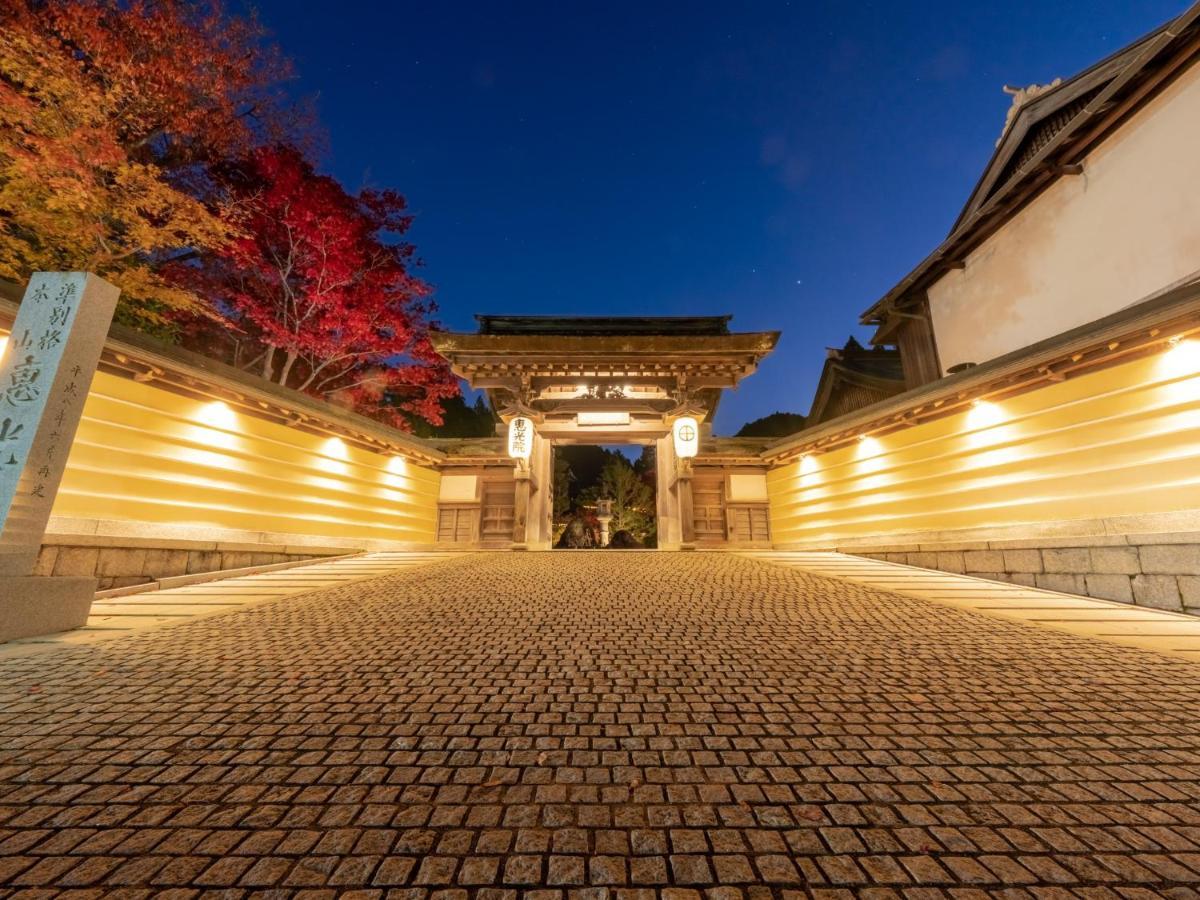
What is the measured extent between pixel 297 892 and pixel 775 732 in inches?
65.1

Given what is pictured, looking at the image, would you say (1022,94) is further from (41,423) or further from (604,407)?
(41,423)

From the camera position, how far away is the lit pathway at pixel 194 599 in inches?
125

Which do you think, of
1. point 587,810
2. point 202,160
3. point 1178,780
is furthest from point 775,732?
point 202,160

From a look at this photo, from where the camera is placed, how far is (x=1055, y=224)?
Result: 721cm

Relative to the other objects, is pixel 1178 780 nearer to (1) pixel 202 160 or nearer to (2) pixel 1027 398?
(2) pixel 1027 398

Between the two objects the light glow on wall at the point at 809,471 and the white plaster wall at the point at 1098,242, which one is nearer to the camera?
the white plaster wall at the point at 1098,242

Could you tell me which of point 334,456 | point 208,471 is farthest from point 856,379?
point 208,471

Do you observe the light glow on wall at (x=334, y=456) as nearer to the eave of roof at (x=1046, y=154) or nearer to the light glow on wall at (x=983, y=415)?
the light glow on wall at (x=983, y=415)

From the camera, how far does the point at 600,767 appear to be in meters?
1.58

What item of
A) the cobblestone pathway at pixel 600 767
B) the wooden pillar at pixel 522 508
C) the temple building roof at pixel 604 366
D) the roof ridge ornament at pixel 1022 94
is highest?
the roof ridge ornament at pixel 1022 94

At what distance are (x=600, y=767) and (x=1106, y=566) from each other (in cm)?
631

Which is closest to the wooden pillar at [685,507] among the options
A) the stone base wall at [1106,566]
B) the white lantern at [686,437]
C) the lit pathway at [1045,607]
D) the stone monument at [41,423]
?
the white lantern at [686,437]

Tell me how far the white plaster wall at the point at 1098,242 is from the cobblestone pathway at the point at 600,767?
6162 mm

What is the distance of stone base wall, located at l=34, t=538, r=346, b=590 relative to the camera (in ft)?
15.1
